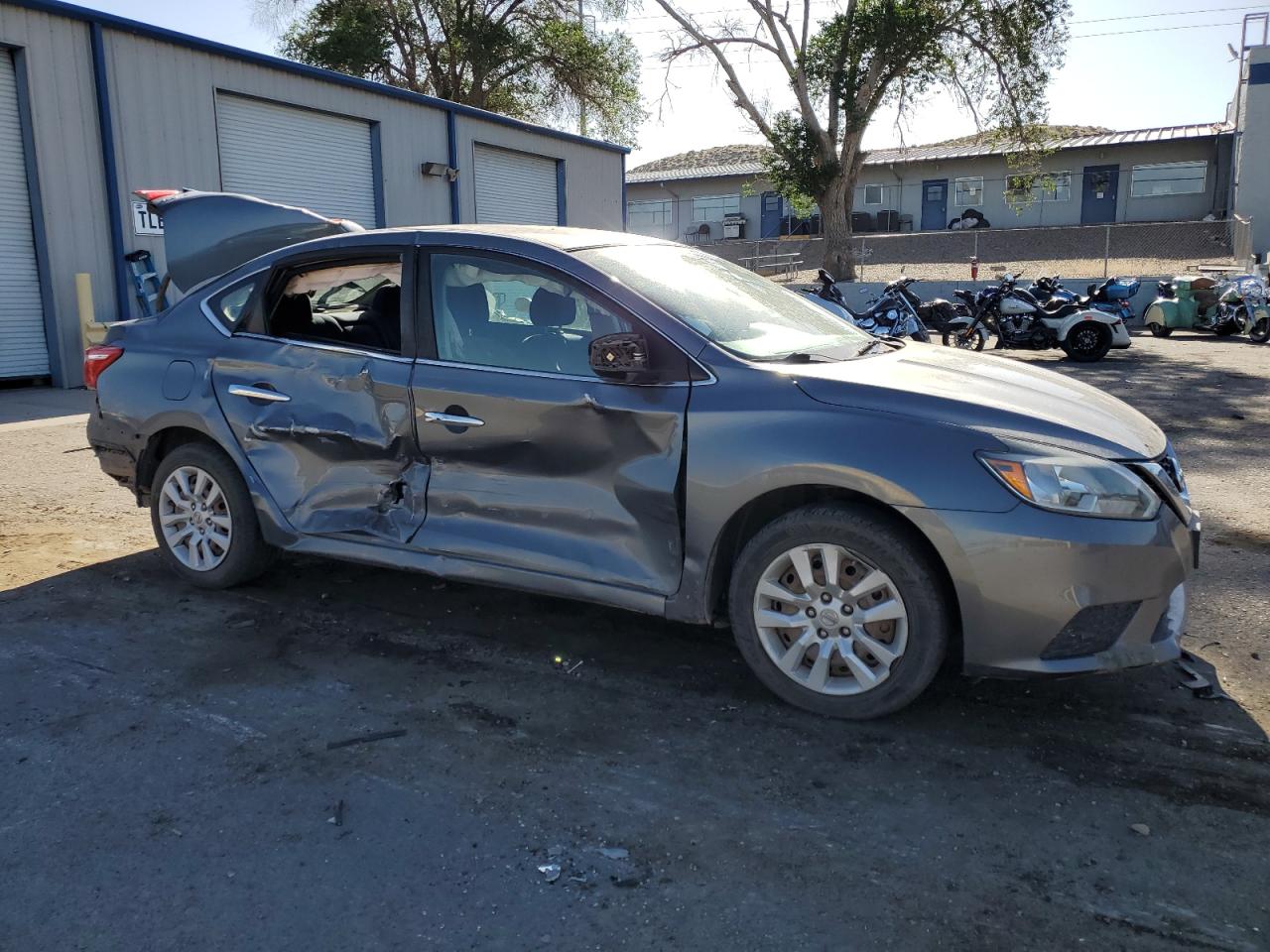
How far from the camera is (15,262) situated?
13016 mm

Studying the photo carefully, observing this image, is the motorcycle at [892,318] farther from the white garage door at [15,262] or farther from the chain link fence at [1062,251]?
the chain link fence at [1062,251]

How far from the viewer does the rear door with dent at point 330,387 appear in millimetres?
4297

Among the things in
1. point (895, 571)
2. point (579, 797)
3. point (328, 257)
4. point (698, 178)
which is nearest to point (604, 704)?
point (579, 797)

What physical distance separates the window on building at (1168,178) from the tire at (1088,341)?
29.6 m

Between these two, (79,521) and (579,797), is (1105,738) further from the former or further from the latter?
(79,521)

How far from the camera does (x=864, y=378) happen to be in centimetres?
361

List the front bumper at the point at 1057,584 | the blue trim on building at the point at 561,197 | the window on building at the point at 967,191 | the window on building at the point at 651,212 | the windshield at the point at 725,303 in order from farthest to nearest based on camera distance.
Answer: the window on building at the point at 651,212
the window on building at the point at 967,191
the blue trim on building at the point at 561,197
the windshield at the point at 725,303
the front bumper at the point at 1057,584

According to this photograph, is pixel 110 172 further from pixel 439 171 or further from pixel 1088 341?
pixel 1088 341

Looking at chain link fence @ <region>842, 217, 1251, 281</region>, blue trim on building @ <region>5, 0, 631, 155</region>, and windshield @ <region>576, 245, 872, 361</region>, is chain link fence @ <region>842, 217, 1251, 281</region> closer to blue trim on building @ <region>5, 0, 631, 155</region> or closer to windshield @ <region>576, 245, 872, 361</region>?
blue trim on building @ <region>5, 0, 631, 155</region>

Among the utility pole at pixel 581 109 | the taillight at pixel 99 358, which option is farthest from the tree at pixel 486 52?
the taillight at pixel 99 358

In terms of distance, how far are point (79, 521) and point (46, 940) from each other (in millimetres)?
4453

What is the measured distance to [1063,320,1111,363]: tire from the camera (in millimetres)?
15133

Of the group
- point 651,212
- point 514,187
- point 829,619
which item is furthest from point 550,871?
point 651,212

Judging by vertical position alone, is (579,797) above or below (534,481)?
below
